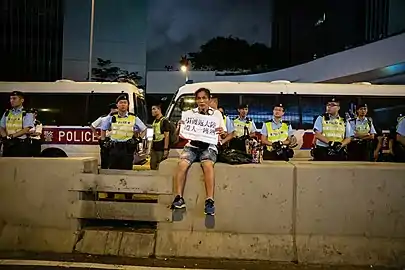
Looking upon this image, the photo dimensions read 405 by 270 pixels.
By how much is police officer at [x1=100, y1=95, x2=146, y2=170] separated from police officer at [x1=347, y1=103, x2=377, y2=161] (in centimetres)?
451

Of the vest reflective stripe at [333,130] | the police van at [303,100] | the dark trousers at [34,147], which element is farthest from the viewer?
the police van at [303,100]

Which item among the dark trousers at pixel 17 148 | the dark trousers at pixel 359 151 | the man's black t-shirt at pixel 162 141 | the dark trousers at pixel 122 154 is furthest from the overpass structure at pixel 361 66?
the dark trousers at pixel 17 148

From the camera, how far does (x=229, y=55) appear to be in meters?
53.6

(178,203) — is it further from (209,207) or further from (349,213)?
(349,213)

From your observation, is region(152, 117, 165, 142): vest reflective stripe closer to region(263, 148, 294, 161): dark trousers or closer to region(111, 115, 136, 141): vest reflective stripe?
region(111, 115, 136, 141): vest reflective stripe

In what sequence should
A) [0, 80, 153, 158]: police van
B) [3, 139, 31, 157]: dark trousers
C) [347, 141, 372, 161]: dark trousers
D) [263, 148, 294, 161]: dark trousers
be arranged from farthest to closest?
1. [0, 80, 153, 158]: police van
2. [347, 141, 372, 161]: dark trousers
3. [263, 148, 294, 161]: dark trousers
4. [3, 139, 31, 157]: dark trousers

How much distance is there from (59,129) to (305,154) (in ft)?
20.7

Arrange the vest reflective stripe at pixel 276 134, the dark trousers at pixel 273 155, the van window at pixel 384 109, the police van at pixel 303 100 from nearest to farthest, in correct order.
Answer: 1. the dark trousers at pixel 273 155
2. the vest reflective stripe at pixel 276 134
3. the police van at pixel 303 100
4. the van window at pixel 384 109

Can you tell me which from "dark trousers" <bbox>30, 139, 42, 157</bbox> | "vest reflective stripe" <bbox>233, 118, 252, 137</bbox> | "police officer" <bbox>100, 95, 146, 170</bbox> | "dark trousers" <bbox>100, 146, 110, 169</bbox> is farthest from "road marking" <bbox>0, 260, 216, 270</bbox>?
"vest reflective stripe" <bbox>233, 118, 252, 137</bbox>

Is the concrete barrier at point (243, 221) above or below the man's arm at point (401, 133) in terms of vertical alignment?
below

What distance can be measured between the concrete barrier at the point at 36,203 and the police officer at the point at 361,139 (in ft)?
20.4

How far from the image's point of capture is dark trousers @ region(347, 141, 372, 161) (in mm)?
10586

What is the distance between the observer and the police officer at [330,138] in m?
9.23

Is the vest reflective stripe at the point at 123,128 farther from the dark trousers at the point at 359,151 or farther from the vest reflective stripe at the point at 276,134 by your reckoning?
the dark trousers at the point at 359,151
